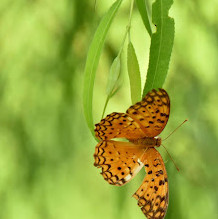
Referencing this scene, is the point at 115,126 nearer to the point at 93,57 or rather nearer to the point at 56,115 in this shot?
the point at 93,57

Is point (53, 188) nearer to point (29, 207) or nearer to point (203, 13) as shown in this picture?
point (29, 207)

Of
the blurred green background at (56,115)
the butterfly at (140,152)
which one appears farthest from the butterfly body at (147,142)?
the blurred green background at (56,115)

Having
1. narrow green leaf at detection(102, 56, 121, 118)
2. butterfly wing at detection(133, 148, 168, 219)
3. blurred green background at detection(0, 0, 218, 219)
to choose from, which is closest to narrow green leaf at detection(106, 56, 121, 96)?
narrow green leaf at detection(102, 56, 121, 118)

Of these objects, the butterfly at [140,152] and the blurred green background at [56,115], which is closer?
the butterfly at [140,152]

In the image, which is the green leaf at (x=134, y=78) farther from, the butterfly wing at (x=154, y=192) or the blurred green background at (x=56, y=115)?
the blurred green background at (x=56, y=115)

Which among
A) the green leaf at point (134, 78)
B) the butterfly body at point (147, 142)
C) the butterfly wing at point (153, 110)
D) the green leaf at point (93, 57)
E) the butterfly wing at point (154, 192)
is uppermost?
the green leaf at point (93, 57)

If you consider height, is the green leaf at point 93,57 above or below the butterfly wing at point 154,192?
above

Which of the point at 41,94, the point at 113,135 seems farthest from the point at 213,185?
the point at 113,135

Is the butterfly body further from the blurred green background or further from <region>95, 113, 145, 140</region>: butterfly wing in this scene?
the blurred green background
